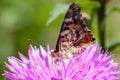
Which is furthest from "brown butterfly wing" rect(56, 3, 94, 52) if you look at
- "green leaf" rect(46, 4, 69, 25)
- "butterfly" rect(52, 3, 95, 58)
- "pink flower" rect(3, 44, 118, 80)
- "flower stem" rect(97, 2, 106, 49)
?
"flower stem" rect(97, 2, 106, 49)

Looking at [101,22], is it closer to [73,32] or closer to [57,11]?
[57,11]

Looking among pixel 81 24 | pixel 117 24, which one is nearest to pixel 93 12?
pixel 81 24

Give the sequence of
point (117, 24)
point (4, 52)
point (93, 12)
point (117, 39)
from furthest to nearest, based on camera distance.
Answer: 1. point (117, 24)
2. point (4, 52)
3. point (117, 39)
4. point (93, 12)

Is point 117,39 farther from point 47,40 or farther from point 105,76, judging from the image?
point 47,40

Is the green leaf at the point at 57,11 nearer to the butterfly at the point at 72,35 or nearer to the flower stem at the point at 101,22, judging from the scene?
the flower stem at the point at 101,22

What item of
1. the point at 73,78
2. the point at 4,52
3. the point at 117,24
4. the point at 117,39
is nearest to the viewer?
the point at 73,78

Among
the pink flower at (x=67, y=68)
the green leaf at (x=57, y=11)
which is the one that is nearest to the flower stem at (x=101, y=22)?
the green leaf at (x=57, y=11)
